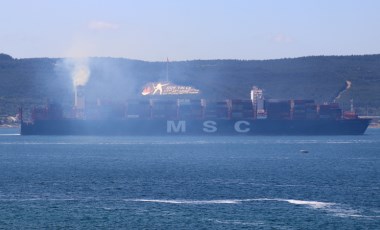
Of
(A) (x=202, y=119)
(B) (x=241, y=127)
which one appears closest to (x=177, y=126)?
(A) (x=202, y=119)

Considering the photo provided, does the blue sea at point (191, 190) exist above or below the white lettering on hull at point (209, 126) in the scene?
below

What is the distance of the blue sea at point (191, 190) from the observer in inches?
1521

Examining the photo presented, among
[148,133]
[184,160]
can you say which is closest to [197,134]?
[148,133]

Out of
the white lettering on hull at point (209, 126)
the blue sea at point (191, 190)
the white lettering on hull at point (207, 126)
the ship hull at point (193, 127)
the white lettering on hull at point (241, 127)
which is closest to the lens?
the blue sea at point (191, 190)

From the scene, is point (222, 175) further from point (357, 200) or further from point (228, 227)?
point (228, 227)

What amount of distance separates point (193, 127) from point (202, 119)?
4.86 feet

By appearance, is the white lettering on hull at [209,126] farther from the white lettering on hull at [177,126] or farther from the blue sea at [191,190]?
the blue sea at [191,190]

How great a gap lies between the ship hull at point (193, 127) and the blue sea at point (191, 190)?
92.5 feet

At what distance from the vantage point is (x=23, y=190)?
4997 cm

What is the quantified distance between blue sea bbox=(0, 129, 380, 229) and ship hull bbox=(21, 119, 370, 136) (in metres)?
28.2

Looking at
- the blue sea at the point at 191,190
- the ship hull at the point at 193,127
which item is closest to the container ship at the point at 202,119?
the ship hull at the point at 193,127

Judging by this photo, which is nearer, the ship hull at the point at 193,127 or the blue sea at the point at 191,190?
the blue sea at the point at 191,190

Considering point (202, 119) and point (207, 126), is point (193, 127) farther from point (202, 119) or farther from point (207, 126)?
point (207, 126)

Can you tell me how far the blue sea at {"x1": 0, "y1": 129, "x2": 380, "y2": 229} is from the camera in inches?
1521
